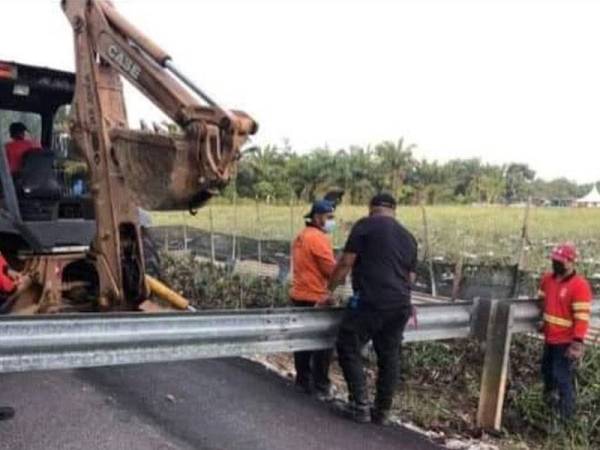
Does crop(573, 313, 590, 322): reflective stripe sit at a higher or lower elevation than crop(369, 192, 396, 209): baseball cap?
lower

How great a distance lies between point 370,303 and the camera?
19.5ft

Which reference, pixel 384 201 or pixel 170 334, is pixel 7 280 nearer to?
pixel 170 334

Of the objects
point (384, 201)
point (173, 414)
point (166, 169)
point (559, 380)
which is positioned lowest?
point (173, 414)

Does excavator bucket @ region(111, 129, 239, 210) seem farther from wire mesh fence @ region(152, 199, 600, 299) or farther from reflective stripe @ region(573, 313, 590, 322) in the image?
wire mesh fence @ region(152, 199, 600, 299)

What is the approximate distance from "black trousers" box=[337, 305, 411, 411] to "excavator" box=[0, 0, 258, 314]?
4.86ft

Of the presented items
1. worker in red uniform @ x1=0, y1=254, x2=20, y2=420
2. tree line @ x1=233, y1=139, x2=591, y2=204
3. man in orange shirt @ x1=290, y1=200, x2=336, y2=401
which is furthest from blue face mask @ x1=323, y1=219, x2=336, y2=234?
tree line @ x1=233, y1=139, x2=591, y2=204

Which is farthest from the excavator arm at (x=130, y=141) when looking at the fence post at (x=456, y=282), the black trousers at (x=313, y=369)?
the fence post at (x=456, y=282)

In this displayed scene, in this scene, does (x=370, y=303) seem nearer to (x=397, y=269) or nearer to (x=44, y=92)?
(x=397, y=269)

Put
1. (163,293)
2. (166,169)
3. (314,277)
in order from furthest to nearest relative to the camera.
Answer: (163,293)
(314,277)
(166,169)

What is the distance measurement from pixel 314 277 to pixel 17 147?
3109mm

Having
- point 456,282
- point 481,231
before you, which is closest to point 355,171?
point 481,231

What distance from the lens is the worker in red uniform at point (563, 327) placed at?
6246mm

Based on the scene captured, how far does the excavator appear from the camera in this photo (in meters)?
5.72

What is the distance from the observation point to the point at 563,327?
6.41 m
